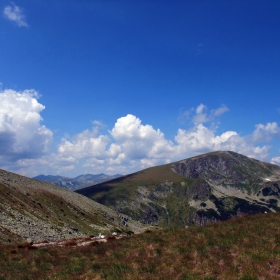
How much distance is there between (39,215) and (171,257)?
67866mm

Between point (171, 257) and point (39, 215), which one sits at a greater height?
point (171, 257)

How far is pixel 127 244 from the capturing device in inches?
992

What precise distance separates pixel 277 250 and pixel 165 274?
8.45 meters

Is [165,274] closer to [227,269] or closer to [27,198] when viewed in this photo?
[227,269]

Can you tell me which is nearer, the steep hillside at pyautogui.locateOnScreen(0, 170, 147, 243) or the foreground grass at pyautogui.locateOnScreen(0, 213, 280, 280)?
the foreground grass at pyautogui.locateOnScreen(0, 213, 280, 280)

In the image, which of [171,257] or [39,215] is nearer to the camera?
[171,257]

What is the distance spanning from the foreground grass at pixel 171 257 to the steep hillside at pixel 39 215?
29725 millimetres

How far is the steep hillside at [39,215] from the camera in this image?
59.7 meters

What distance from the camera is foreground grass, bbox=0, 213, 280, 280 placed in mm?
17047

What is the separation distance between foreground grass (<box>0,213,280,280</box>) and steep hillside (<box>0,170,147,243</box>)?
1170 inches

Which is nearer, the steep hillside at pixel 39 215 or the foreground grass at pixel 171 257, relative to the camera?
the foreground grass at pixel 171 257

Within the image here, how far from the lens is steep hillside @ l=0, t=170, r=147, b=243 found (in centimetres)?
5972

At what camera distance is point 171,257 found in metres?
20.2

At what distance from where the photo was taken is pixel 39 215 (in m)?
78.5
